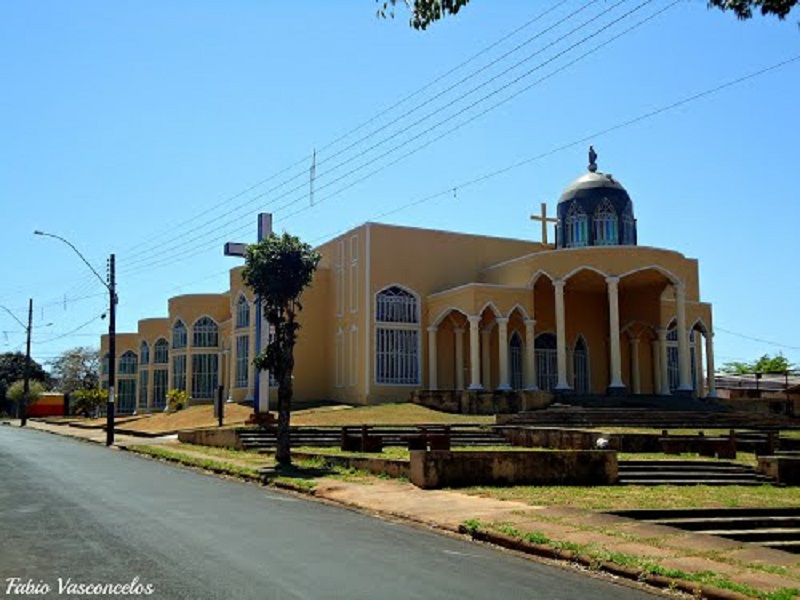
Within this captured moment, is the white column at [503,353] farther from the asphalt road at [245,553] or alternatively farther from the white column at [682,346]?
the asphalt road at [245,553]

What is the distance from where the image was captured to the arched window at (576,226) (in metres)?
45.0

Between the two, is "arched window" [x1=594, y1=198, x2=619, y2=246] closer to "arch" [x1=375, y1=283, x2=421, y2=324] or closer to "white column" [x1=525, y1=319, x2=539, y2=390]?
"white column" [x1=525, y1=319, x2=539, y2=390]

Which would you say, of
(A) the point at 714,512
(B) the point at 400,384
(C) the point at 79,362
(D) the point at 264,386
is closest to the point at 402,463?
(A) the point at 714,512

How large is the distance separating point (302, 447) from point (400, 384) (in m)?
16.4

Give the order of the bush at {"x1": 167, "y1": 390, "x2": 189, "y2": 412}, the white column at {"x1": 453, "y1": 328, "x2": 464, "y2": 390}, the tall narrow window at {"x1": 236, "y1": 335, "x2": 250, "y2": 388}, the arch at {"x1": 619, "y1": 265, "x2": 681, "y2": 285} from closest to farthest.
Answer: the arch at {"x1": 619, "y1": 265, "x2": 681, "y2": 285} → the white column at {"x1": 453, "y1": 328, "x2": 464, "y2": 390} → the tall narrow window at {"x1": 236, "y1": 335, "x2": 250, "y2": 388} → the bush at {"x1": 167, "y1": 390, "x2": 189, "y2": 412}

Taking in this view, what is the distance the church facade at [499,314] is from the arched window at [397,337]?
0.06m

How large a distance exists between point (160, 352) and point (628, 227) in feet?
116

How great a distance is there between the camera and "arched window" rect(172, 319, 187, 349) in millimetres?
55688

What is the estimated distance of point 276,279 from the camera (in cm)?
2375

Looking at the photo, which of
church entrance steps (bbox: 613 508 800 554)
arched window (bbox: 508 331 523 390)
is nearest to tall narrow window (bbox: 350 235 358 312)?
arched window (bbox: 508 331 523 390)

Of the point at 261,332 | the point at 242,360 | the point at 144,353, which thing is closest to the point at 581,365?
the point at 261,332

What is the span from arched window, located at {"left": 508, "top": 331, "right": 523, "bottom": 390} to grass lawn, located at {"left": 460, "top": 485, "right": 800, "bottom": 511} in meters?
27.4

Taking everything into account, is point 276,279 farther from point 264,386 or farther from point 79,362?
point 79,362

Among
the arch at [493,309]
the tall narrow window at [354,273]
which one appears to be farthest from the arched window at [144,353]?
the arch at [493,309]
